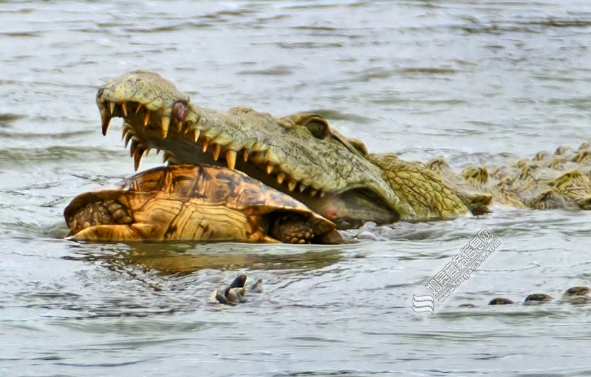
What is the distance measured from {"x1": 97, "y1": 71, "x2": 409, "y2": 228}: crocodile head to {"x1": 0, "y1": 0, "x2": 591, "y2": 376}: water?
11.7 inches

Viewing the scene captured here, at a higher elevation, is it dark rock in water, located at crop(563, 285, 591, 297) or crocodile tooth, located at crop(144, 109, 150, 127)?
crocodile tooth, located at crop(144, 109, 150, 127)

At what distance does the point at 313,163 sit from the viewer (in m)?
7.89

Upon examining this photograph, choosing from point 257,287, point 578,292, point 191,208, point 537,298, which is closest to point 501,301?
point 537,298

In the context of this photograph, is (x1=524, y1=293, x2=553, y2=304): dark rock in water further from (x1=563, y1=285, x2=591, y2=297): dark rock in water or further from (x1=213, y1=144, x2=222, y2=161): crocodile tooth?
(x1=213, y1=144, x2=222, y2=161): crocodile tooth

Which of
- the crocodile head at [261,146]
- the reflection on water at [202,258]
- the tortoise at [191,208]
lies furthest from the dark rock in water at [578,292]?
the crocodile head at [261,146]

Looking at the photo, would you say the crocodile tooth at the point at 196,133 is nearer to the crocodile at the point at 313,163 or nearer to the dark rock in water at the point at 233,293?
the crocodile at the point at 313,163

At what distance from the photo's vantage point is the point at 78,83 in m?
14.6

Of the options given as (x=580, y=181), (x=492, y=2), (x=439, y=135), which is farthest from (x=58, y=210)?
(x=492, y=2)

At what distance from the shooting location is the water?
5.11 metres

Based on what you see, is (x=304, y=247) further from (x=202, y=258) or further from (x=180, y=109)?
(x=180, y=109)

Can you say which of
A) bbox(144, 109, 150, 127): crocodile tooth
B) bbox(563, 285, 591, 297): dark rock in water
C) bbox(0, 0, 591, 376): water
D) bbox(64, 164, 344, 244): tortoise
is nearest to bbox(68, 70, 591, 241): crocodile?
bbox(144, 109, 150, 127): crocodile tooth

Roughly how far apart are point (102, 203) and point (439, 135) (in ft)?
20.0

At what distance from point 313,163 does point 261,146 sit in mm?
464

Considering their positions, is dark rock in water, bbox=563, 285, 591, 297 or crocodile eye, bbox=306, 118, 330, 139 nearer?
dark rock in water, bbox=563, 285, 591, 297
